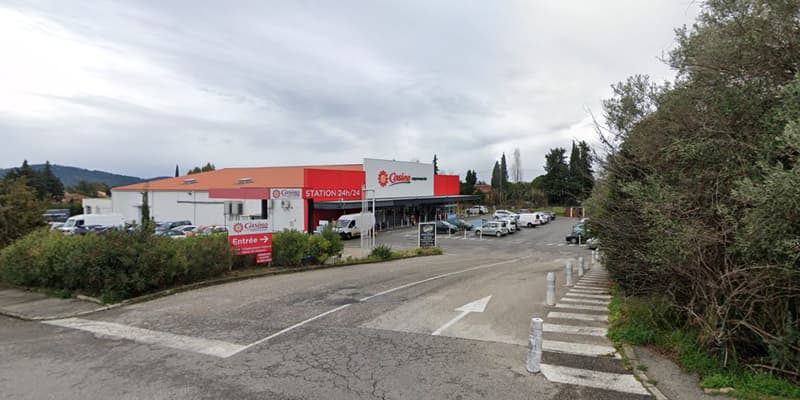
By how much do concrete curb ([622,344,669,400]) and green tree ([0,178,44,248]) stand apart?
60.0 feet

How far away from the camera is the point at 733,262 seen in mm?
5105

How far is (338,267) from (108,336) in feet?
35.4

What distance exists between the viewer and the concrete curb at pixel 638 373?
15.8ft

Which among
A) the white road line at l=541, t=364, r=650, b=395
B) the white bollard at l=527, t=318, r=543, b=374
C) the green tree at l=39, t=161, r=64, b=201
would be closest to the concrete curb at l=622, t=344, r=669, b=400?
the white road line at l=541, t=364, r=650, b=395

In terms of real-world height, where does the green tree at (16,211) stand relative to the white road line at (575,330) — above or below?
above

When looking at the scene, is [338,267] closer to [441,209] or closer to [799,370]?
[799,370]

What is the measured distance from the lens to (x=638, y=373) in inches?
212

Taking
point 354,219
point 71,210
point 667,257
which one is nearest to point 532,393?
point 667,257

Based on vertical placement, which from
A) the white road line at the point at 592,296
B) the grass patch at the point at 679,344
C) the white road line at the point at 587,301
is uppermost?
the grass patch at the point at 679,344

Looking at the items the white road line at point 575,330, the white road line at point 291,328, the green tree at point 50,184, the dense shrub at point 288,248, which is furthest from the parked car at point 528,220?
the green tree at point 50,184

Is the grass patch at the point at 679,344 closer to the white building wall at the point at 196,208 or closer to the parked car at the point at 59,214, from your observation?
the white building wall at the point at 196,208

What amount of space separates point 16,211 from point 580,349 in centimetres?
1838

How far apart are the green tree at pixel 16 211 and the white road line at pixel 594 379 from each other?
57.3ft

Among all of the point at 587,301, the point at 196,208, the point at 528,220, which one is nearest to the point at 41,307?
the point at 587,301
